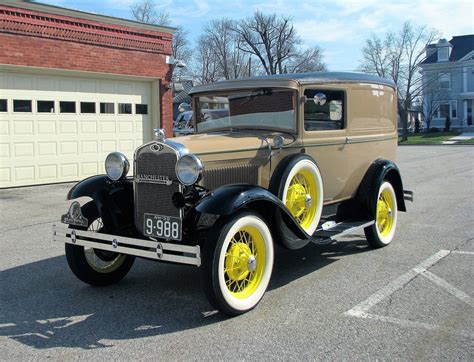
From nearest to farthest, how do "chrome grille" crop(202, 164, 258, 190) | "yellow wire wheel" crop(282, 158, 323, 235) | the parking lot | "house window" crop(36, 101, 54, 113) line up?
1. the parking lot
2. "chrome grille" crop(202, 164, 258, 190)
3. "yellow wire wheel" crop(282, 158, 323, 235)
4. "house window" crop(36, 101, 54, 113)

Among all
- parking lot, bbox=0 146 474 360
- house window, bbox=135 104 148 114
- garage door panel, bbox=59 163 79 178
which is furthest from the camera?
house window, bbox=135 104 148 114

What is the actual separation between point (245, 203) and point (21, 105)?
9366 mm

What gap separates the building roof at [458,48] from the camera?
1857 inches

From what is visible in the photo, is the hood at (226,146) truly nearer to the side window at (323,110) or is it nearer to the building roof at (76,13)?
the side window at (323,110)

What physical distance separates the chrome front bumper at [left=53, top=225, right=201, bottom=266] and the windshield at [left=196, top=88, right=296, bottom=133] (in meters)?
1.82

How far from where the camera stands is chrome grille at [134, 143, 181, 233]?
A: 4340 mm

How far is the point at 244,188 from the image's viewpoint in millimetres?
4219

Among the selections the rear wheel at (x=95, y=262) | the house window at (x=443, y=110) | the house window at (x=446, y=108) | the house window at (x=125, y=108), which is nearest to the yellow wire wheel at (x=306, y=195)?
the rear wheel at (x=95, y=262)

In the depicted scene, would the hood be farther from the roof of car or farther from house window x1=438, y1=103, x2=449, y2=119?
house window x1=438, y1=103, x2=449, y2=119

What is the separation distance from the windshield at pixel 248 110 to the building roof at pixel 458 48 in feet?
153

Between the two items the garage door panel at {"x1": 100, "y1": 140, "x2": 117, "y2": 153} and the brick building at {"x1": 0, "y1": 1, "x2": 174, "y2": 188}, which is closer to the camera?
the brick building at {"x1": 0, "y1": 1, "x2": 174, "y2": 188}

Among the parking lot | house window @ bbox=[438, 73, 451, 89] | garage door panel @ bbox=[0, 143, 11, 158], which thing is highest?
house window @ bbox=[438, 73, 451, 89]

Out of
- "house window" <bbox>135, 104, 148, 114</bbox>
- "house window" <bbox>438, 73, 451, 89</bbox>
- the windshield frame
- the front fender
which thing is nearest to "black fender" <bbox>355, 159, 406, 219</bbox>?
the windshield frame

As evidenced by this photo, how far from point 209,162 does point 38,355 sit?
2.02 m
